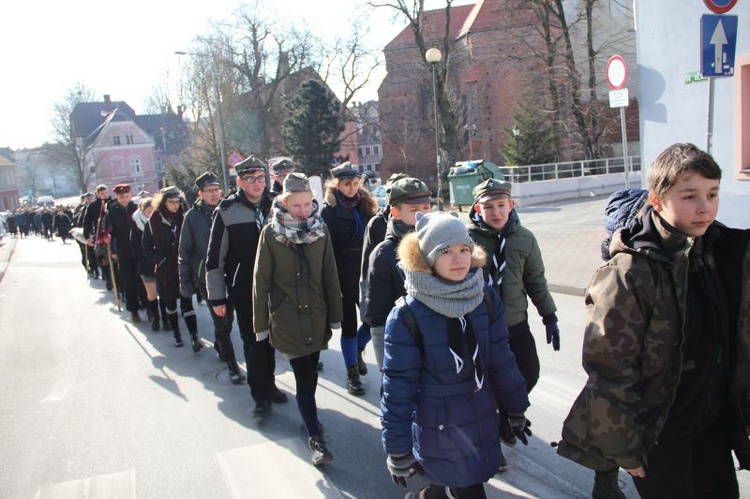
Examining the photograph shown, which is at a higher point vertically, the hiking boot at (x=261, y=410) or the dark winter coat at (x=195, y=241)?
the dark winter coat at (x=195, y=241)

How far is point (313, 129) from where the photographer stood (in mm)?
39656

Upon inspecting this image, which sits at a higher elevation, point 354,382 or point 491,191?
point 491,191

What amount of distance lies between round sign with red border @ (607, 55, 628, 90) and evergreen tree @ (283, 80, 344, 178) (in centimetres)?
3167

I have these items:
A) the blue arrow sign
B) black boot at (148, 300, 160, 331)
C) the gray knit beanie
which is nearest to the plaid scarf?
the gray knit beanie

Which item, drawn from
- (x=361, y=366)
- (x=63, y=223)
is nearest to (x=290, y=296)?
(x=361, y=366)

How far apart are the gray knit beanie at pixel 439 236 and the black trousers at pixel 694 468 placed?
3.74 feet

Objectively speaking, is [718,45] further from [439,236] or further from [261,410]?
[261,410]

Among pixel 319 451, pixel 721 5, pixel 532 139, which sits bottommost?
pixel 319 451

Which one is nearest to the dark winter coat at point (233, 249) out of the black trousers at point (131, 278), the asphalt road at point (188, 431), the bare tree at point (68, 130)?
the asphalt road at point (188, 431)

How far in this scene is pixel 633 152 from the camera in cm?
3809

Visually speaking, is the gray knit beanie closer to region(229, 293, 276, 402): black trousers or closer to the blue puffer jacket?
the blue puffer jacket

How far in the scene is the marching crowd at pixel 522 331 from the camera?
2205 millimetres

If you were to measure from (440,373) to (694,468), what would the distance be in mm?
1039

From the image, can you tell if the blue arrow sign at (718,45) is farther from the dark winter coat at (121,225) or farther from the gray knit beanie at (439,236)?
the dark winter coat at (121,225)
